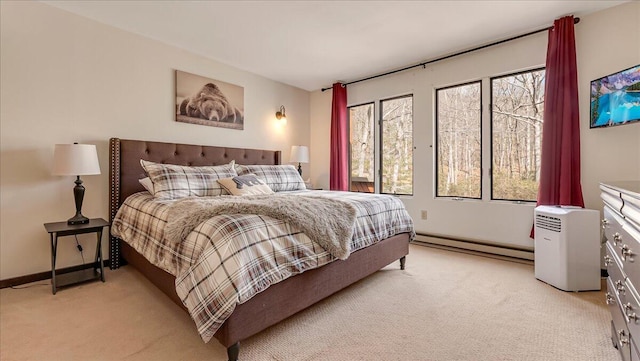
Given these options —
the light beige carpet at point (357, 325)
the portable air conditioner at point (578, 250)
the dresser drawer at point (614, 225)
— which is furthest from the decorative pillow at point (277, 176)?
the dresser drawer at point (614, 225)

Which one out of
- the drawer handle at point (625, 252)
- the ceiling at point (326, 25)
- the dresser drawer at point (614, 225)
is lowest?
the drawer handle at point (625, 252)

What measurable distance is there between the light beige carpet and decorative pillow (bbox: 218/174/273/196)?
3.60 feet

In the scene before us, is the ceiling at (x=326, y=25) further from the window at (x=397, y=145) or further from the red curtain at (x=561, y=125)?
the window at (x=397, y=145)

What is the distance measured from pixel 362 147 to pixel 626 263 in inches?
144

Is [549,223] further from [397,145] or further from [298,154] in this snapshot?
[298,154]

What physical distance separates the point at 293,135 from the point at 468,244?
312 cm

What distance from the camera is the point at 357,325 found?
5.77 feet

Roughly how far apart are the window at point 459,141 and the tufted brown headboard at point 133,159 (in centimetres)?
305

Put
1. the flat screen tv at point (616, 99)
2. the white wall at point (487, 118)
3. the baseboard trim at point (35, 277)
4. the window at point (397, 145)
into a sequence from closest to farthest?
the flat screen tv at point (616, 99)
the baseboard trim at point (35, 277)
the white wall at point (487, 118)
the window at point (397, 145)

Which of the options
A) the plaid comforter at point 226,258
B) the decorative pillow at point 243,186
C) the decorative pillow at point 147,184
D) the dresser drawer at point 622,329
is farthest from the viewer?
the decorative pillow at point 243,186

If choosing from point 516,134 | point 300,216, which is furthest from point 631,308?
point 516,134

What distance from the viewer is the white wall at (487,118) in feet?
8.04

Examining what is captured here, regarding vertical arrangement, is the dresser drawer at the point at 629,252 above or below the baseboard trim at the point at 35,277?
above

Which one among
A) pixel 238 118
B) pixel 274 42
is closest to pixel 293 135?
pixel 238 118
